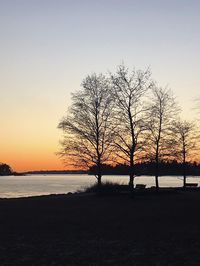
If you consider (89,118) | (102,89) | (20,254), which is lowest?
(20,254)

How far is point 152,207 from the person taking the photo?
1019 inches

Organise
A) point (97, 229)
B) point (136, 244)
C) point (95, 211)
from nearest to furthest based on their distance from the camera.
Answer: point (136, 244) → point (97, 229) → point (95, 211)

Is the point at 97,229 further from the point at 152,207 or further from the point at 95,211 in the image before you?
the point at 152,207

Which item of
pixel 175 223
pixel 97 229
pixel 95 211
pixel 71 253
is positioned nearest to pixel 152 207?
pixel 95 211

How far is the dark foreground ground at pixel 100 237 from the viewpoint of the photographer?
10898mm

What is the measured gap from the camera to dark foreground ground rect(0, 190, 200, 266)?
10.9 meters

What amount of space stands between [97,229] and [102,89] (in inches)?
848

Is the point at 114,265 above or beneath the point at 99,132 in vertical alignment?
→ beneath

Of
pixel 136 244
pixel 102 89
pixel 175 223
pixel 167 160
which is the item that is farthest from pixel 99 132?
pixel 136 244

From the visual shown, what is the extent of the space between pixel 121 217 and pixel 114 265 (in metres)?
10.7

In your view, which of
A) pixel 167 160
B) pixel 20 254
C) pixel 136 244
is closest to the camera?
pixel 20 254

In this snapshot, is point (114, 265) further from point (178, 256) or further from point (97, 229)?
point (97, 229)

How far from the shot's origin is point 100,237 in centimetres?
1456

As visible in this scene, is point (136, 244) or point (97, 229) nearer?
point (136, 244)
